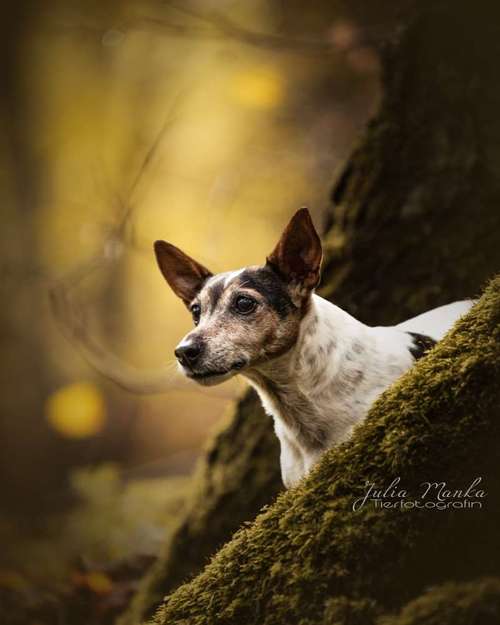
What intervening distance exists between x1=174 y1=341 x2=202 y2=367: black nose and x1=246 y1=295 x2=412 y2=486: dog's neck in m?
0.40

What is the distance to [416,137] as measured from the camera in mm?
4473

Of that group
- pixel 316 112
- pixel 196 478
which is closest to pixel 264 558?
pixel 196 478

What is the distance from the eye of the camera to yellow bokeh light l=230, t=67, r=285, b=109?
894cm

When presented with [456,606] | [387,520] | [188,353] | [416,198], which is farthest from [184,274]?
[456,606]

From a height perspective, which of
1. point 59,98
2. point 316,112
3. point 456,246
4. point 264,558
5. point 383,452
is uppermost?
point 59,98

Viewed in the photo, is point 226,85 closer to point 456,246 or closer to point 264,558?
point 456,246

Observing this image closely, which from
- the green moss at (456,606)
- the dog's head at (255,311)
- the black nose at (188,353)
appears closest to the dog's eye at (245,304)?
the dog's head at (255,311)

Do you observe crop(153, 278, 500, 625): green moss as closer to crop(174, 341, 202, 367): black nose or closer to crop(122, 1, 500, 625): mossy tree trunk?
crop(174, 341, 202, 367): black nose

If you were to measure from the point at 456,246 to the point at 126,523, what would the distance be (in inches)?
167

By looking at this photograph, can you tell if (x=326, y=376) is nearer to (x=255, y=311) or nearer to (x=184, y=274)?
(x=255, y=311)

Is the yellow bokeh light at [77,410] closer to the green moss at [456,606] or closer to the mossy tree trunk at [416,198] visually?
the mossy tree trunk at [416,198]

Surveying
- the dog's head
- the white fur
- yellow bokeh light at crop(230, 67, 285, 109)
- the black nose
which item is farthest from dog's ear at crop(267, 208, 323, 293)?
yellow bokeh light at crop(230, 67, 285, 109)

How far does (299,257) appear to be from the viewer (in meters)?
3.36

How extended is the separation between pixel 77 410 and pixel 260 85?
6.40 meters
